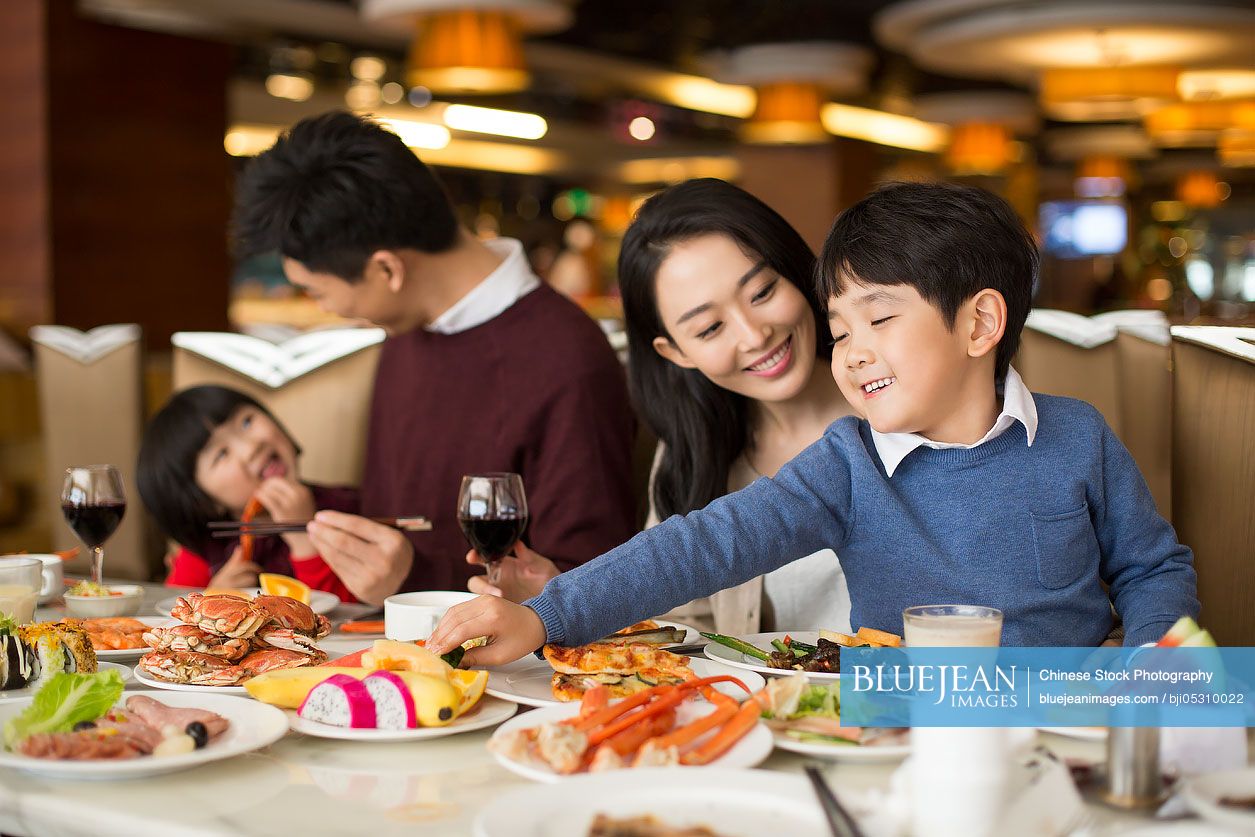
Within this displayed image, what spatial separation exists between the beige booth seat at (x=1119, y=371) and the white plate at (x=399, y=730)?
149 centimetres

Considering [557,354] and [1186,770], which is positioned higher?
[557,354]

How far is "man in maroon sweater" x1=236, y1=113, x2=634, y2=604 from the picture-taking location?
93.5 inches

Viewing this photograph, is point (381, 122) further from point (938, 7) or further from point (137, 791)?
point (938, 7)

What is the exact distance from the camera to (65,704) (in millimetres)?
1204

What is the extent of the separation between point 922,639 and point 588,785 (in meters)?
0.28

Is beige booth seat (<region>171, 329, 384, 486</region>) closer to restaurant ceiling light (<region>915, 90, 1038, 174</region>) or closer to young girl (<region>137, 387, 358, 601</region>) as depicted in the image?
young girl (<region>137, 387, 358, 601</region>)

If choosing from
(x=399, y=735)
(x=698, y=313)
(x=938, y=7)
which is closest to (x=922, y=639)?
(x=399, y=735)

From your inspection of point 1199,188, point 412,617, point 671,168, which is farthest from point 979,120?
point 412,617

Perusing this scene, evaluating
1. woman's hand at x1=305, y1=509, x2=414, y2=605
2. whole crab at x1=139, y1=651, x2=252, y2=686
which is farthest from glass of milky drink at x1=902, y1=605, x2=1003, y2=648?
woman's hand at x1=305, y1=509, x2=414, y2=605

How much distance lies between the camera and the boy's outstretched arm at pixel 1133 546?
5.28 feet

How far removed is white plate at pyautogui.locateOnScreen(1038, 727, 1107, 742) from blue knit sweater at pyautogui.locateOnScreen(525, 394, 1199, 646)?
0.39 m

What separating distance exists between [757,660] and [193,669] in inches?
24.5

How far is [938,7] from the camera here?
8102 millimetres

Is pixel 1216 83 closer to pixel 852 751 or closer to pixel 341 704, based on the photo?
pixel 852 751
